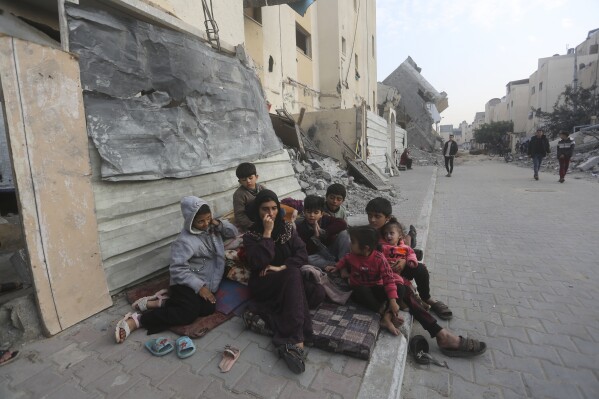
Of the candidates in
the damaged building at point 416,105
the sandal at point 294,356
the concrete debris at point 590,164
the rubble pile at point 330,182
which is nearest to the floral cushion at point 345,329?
the sandal at point 294,356

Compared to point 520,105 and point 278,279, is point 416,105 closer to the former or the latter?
point 520,105

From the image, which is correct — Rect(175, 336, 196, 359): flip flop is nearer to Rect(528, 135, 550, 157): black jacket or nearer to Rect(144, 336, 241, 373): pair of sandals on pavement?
Rect(144, 336, 241, 373): pair of sandals on pavement

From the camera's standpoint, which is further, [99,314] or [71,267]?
[99,314]

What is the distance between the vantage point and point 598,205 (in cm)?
707

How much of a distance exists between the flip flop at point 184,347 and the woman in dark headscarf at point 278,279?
51 centimetres

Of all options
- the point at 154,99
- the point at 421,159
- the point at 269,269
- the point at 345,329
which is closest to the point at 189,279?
the point at 269,269

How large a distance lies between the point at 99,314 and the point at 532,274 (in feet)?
14.6

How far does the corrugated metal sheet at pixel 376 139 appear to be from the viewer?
11.9 metres

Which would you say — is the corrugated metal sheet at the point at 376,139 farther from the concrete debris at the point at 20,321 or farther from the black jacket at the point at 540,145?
the concrete debris at the point at 20,321

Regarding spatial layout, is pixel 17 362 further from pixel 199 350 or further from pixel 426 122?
pixel 426 122

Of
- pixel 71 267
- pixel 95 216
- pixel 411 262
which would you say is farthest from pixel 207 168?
pixel 411 262

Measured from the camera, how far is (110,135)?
2816 millimetres

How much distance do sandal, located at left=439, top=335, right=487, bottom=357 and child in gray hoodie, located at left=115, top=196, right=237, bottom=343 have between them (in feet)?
6.14

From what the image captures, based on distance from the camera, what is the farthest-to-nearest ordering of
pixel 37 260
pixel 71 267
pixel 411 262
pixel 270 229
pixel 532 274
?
pixel 532 274 < pixel 411 262 < pixel 270 229 < pixel 71 267 < pixel 37 260
